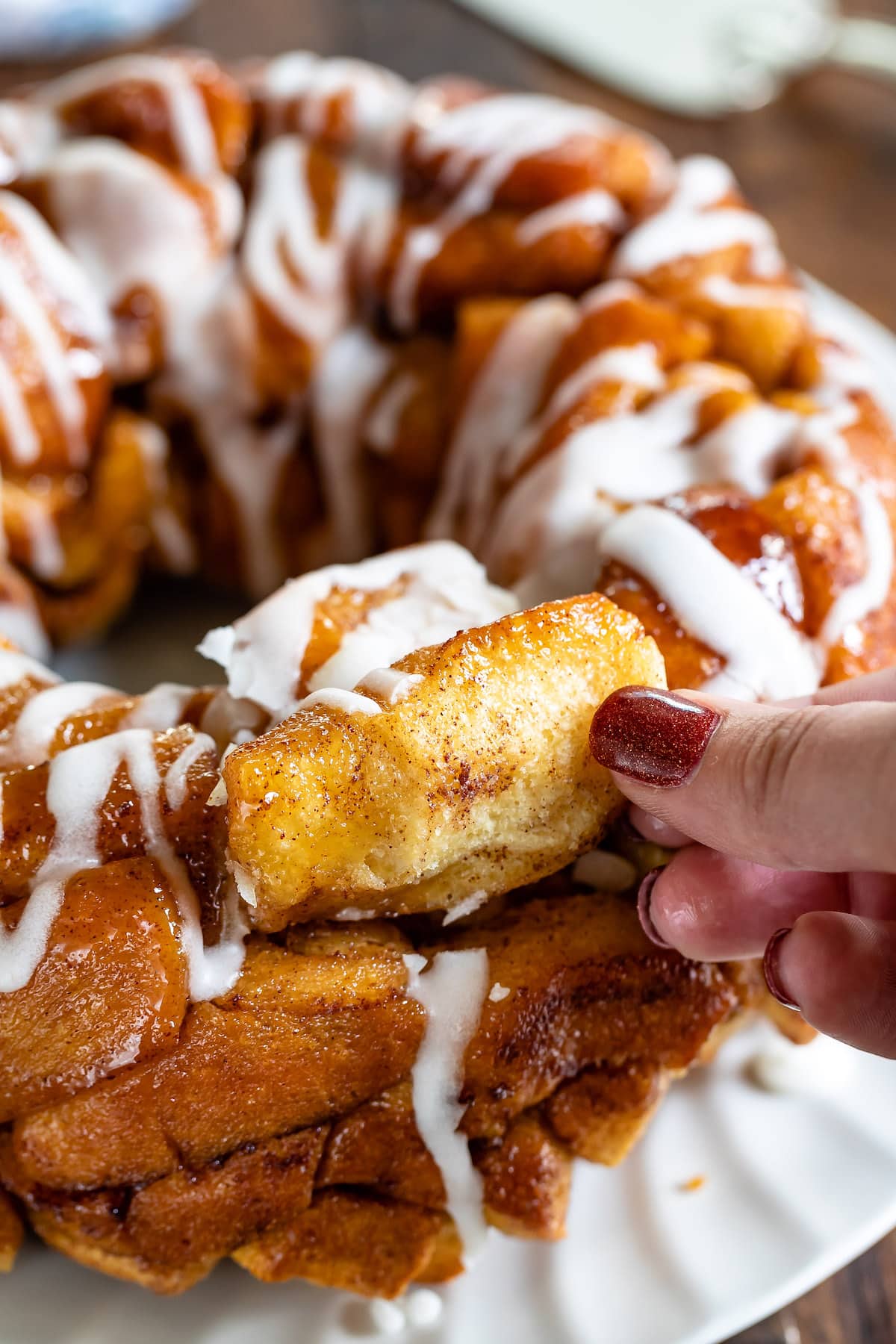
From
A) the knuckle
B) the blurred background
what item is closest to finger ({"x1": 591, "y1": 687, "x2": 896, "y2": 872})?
the knuckle

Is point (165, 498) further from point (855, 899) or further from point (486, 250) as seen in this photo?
point (855, 899)

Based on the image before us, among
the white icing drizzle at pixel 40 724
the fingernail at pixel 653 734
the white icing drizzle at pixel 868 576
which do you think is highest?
the fingernail at pixel 653 734

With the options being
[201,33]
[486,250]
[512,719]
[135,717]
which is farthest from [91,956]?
[201,33]

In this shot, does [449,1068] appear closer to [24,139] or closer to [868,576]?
[868,576]

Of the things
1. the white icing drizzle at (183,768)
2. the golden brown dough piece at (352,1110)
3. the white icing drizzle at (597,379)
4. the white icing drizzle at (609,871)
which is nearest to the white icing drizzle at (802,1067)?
the golden brown dough piece at (352,1110)

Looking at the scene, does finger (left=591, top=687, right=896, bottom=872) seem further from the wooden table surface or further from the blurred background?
the blurred background

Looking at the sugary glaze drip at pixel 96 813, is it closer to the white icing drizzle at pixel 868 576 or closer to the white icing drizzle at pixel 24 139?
the white icing drizzle at pixel 868 576

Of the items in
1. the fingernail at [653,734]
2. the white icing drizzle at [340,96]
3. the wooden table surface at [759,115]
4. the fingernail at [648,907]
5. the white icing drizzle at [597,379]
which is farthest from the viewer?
the wooden table surface at [759,115]

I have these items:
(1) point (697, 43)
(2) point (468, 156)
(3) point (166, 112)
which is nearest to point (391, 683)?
(2) point (468, 156)
